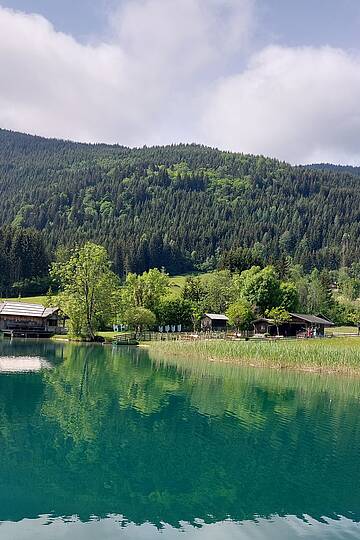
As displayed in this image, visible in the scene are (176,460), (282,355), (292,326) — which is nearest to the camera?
(176,460)

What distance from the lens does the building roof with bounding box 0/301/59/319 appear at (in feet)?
331

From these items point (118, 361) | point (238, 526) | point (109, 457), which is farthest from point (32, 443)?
point (118, 361)

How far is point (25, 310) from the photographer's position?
Answer: 336 feet

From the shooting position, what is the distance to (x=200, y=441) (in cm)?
2552

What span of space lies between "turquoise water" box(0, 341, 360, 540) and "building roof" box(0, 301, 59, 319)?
2369 inches

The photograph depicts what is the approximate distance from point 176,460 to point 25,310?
85.7 metres

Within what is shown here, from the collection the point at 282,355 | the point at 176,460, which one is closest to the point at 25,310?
the point at 282,355

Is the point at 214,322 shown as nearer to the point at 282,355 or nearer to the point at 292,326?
the point at 292,326

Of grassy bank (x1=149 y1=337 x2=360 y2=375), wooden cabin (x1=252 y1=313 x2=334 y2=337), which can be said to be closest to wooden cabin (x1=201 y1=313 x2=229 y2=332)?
wooden cabin (x1=252 y1=313 x2=334 y2=337)

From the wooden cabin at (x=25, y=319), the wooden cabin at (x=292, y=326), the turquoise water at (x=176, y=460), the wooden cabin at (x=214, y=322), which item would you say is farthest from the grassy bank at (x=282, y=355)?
the wooden cabin at (x=25, y=319)

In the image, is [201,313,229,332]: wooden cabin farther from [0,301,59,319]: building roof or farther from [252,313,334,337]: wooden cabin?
[0,301,59,319]: building roof

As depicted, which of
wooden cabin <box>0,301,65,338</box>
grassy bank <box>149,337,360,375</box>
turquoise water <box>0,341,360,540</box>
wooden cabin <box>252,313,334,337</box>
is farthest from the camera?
wooden cabin <box>0,301,65,338</box>

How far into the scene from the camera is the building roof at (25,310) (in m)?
101

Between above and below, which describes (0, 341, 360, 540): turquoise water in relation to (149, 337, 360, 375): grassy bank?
below
